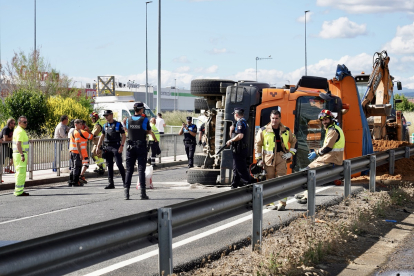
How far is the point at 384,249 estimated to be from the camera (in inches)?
284

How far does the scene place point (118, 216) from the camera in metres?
9.67

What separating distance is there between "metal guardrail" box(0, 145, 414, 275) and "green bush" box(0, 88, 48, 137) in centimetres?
1975

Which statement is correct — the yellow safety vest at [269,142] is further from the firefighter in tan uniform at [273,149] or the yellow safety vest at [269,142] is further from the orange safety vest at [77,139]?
the orange safety vest at [77,139]

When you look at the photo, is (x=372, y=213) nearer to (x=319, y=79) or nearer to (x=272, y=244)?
(x=272, y=244)

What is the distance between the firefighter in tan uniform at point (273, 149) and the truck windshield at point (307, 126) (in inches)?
104

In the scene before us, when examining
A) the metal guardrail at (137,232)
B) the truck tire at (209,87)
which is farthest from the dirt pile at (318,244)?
the truck tire at (209,87)

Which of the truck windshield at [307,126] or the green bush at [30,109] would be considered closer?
the truck windshield at [307,126]

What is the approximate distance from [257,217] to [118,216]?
4.02 metres

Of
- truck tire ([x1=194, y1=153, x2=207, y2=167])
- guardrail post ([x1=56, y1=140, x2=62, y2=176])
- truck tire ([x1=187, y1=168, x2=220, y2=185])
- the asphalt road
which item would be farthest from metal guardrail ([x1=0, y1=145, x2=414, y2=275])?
guardrail post ([x1=56, y1=140, x2=62, y2=176])

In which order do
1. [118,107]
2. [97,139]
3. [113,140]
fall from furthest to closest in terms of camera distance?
[118,107]
[97,139]
[113,140]

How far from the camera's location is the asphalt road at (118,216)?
594 centimetres

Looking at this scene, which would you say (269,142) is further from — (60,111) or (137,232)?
(60,111)

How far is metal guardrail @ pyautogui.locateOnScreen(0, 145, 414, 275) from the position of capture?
3.51 meters

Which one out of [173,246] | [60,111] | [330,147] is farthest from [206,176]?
[60,111]
